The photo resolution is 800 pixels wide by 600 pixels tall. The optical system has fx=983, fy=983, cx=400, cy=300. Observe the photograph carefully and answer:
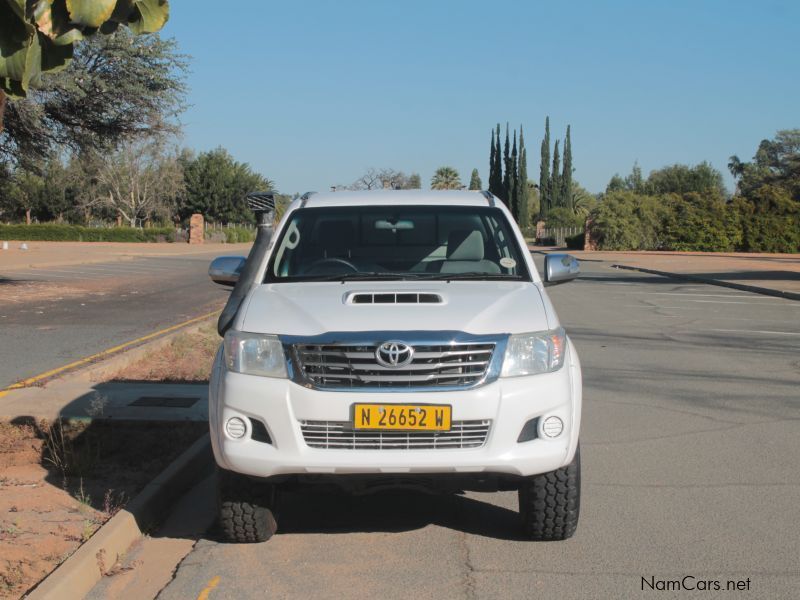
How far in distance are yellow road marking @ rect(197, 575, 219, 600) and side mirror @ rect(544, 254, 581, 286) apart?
2844 millimetres

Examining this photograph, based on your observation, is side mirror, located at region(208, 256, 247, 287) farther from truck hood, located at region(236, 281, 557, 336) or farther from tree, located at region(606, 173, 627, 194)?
tree, located at region(606, 173, 627, 194)

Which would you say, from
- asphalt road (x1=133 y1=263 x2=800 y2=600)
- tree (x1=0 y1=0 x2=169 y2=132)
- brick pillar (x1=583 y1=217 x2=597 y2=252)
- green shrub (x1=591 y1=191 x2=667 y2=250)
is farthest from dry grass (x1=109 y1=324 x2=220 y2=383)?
brick pillar (x1=583 y1=217 x2=597 y2=252)

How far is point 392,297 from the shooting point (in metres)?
5.18

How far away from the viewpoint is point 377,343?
466 cm

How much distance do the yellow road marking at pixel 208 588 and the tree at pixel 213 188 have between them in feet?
292

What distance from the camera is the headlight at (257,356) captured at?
15.6ft

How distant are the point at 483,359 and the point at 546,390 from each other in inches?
13.6

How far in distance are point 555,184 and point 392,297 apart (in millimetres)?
88060

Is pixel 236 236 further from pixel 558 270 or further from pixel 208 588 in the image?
pixel 208 588

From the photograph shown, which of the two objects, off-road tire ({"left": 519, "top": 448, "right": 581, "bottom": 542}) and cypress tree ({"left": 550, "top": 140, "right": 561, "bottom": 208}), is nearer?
off-road tire ({"left": 519, "top": 448, "right": 581, "bottom": 542})

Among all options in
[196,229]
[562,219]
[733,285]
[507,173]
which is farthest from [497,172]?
[733,285]

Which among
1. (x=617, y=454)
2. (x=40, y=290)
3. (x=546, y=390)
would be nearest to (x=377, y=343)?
(x=546, y=390)

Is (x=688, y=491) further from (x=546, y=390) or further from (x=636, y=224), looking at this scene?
(x=636, y=224)

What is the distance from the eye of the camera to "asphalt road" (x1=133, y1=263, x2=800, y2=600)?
4535 millimetres
